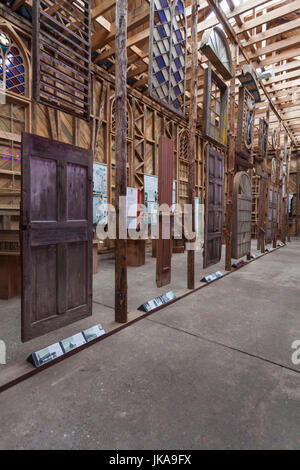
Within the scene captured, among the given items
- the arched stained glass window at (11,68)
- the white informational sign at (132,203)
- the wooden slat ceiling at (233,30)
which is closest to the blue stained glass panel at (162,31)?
the wooden slat ceiling at (233,30)

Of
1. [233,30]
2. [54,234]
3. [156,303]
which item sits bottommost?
[156,303]

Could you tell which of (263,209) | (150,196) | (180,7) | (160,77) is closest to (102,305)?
(160,77)

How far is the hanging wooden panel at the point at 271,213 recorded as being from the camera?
9.91 meters

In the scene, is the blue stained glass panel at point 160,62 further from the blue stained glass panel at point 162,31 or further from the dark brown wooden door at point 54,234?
the dark brown wooden door at point 54,234

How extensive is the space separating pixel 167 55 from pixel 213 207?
320cm

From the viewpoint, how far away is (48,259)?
107 inches

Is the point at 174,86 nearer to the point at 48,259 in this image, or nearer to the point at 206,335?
the point at 48,259

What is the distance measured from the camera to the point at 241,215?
6789mm

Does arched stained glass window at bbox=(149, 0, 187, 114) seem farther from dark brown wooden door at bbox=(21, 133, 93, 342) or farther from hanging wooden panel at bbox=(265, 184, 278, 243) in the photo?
hanging wooden panel at bbox=(265, 184, 278, 243)

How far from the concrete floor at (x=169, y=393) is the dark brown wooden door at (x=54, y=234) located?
0.63 metres

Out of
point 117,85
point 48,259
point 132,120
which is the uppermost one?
point 132,120

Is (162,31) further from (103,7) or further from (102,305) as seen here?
(102,305)

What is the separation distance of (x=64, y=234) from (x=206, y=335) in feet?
6.48

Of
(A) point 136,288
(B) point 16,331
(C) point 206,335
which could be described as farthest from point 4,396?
(A) point 136,288
